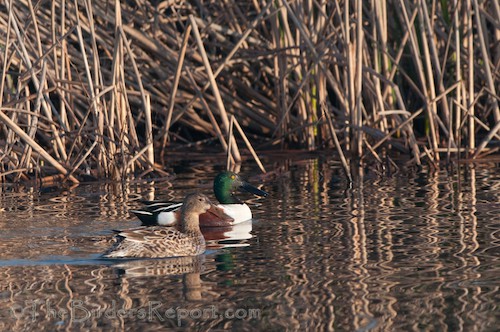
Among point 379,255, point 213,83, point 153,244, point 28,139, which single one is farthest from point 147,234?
point 213,83

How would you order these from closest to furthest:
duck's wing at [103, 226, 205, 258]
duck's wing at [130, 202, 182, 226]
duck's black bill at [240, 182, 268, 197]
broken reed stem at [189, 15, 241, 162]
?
1. duck's wing at [103, 226, 205, 258]
2. duck's wing at [130, 202, 182, 226]
3. duck's black bill at [240, 182, 268, 197]
4. broken reed stem at [189, 15, 241, 162]

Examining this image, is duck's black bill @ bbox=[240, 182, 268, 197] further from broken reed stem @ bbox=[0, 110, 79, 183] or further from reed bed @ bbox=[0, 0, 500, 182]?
broken reed stem @ bbox=[0, 110, 79, 183]

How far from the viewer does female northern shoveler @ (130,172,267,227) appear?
8516 millimetres

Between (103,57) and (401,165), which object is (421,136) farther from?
(103,57)

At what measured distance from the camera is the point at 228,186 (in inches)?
379

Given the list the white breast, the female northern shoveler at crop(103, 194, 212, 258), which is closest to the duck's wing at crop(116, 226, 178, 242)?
the female northern shoveler at crop(103, 194, 212, 258)

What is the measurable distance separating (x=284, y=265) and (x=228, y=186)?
127 inches

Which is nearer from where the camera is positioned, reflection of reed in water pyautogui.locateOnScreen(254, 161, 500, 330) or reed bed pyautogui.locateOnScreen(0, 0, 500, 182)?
reflection of reed in water pyautogui.locateOnScreen(254, 161, 500, 330)

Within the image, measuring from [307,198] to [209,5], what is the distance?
436 cm

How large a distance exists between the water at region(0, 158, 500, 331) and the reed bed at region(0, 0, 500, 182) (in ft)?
2.61

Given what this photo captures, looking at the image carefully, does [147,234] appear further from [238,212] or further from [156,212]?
[238,212]

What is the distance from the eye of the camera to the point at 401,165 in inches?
449

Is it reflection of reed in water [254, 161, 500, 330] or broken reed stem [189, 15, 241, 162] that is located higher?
broken reed stem [189, 15, 241, 162]

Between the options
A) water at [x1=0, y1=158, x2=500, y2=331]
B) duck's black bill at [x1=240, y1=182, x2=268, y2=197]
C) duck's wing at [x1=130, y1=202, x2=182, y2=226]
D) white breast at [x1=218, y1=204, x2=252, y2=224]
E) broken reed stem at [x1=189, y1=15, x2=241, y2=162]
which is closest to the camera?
water at [x1=0, y1=158, x2=500, y2=331]
